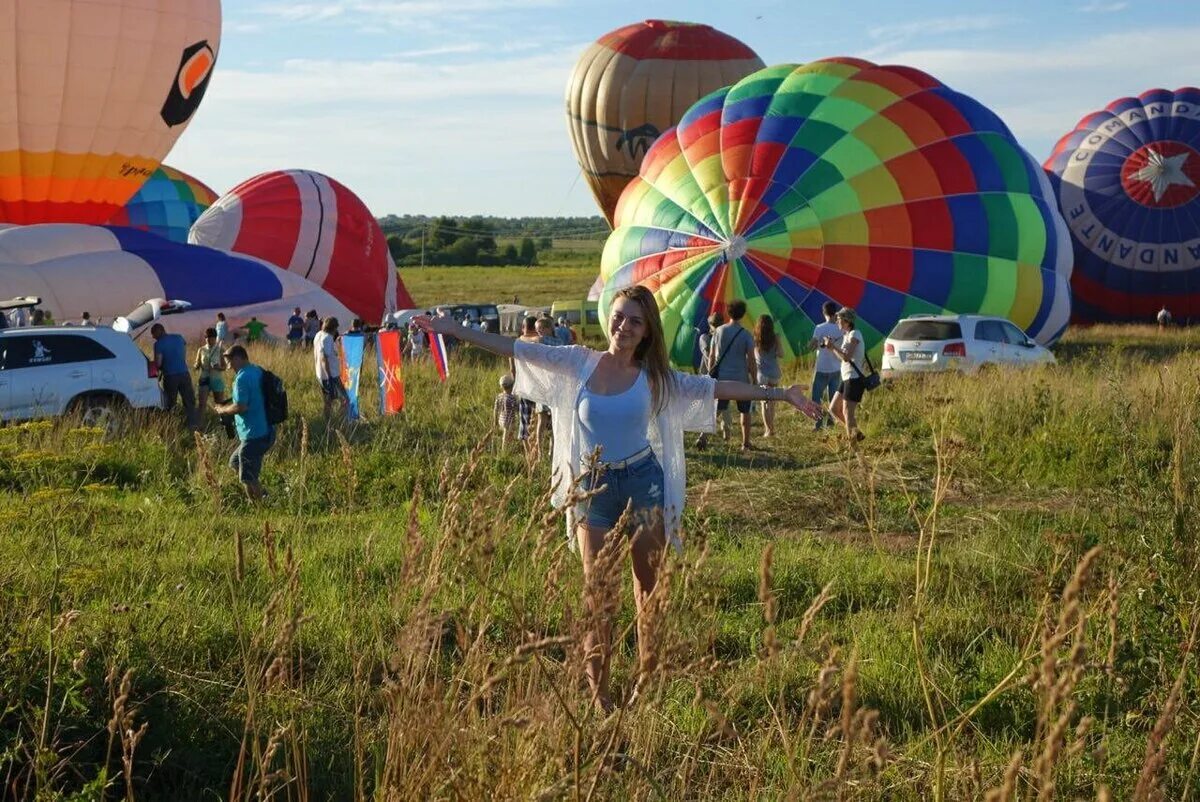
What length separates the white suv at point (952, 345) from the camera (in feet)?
62.8

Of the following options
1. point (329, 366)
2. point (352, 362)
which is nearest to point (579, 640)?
point (352, 362)

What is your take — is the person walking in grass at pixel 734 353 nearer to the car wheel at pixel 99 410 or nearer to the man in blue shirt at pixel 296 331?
the car wheel at pixel 99 410

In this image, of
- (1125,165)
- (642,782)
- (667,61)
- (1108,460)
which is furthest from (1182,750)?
(667,61)

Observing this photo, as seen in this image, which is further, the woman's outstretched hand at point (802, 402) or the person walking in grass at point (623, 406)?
the person walking in grass at point (623, 406)

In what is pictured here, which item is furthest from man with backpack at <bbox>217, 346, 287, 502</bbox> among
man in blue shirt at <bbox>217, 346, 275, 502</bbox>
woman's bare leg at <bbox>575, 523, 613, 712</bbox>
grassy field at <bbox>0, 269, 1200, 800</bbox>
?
woman's bare leg at <bbox>575, 523, 613, 712</bbox>

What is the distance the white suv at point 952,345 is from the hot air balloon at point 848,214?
43.1 inches

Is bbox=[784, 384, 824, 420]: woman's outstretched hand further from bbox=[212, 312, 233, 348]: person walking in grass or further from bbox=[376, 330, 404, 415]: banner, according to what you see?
bbox=[212, 312, 233, 348]: person walking in grass

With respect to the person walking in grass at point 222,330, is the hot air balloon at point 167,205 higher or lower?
higher

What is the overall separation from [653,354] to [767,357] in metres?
9.51

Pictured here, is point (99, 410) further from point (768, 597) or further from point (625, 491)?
point (768, 597)

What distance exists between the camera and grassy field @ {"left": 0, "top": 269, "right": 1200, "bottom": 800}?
274 centimetres

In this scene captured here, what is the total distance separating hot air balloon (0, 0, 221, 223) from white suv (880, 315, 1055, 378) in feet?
50.7

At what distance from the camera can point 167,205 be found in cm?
4072

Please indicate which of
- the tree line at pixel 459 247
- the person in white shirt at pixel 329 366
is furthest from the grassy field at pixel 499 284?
the person in white shirt at pixel 329 366
